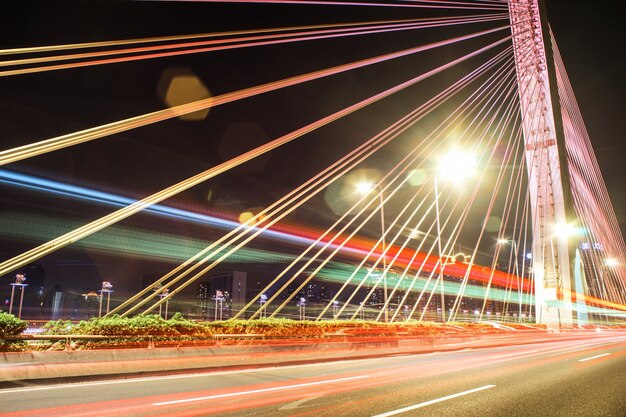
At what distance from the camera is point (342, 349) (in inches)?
659

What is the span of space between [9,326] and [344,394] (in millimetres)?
8219

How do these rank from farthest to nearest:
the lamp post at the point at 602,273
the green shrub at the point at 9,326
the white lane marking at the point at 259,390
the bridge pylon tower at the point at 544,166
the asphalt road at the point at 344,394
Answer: the lamp post at the point at 602,273
the bridge pylon tower at the point at 544,166
the green shrub at the point at 9,326
the white lane marking at the point at 259,390
the asphalt road at the point at 344,394

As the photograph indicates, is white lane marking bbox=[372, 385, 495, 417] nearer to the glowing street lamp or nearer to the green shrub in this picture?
the green shrub

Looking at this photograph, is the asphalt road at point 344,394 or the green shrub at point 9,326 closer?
the asphalt road at point 344,394

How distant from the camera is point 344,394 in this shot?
7445 millimetres

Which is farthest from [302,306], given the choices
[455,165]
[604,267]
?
[455,165]

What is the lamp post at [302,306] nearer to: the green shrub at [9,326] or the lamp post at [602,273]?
the lamp post at [602,273]

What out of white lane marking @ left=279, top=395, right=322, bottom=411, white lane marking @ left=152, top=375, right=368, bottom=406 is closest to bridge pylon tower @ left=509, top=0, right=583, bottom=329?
white lane marking @ left=152, top=375, right=368, bottom=406

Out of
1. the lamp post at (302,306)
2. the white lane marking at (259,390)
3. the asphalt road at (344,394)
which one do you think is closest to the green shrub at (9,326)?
the asphalt road at (344,394)

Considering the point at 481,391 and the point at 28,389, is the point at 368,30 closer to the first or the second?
the point at 481,391

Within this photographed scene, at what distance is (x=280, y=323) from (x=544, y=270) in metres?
17.9

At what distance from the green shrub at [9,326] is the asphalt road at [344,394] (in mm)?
2504

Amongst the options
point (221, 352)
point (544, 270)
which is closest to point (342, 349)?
point (221, 352)

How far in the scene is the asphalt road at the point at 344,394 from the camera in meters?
6.24
